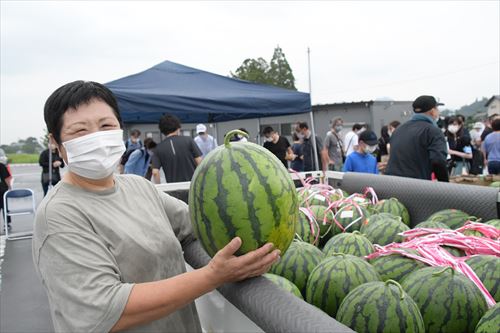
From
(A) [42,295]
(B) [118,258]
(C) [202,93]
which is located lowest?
(A) [42,295]

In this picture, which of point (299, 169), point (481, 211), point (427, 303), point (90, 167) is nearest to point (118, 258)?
point (90, 167)

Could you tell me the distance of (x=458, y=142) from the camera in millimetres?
10273

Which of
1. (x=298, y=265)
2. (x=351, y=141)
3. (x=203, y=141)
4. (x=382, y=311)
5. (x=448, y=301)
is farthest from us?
(x=351, y=141)

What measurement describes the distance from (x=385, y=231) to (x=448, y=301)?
81cm

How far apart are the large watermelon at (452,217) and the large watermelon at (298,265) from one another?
3.05 feet

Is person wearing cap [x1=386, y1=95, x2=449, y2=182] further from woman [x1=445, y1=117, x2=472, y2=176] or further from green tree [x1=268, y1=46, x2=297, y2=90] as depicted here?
green tree [x1=268, y1=46, x2=297, y2=90]

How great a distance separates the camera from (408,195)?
123 inches

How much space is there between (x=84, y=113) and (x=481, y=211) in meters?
2.32

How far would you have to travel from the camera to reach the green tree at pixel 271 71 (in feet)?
150

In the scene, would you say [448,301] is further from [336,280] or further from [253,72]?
[253,72]

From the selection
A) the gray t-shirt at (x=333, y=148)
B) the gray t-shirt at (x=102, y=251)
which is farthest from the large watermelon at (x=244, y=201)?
the gray t-shirt at (x=333, y=148)

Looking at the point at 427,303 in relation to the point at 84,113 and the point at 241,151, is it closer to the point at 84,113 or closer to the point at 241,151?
the point at 241,151

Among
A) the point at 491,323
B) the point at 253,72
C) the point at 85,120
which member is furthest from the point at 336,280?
the point at 253,72

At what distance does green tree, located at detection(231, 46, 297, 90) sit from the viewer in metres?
45.7
